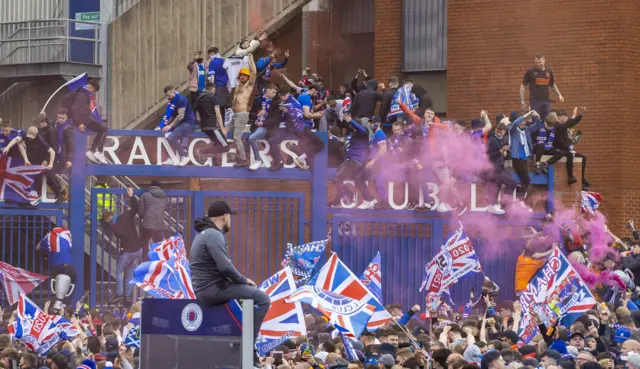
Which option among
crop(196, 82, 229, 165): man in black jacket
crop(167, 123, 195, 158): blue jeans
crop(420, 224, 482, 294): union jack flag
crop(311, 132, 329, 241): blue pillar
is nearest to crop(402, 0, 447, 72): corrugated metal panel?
crop(311, 132, 329, 241): blue pillar

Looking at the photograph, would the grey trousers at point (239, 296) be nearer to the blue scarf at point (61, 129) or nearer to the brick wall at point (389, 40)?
the blue scarf at point (61, 129)

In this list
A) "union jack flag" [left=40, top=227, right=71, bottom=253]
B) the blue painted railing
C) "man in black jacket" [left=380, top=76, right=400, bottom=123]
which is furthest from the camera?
"man in black jacket" [left=380, top=76, right=400, bottom=123]

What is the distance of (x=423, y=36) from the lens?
31.0m

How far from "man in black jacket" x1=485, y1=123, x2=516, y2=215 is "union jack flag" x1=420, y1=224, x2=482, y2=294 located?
9.57 ft

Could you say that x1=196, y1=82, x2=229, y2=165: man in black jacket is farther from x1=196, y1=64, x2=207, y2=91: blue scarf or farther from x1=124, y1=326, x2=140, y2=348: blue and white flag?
x1=124, y1=326, x2=140, y2=348: blue and white flag

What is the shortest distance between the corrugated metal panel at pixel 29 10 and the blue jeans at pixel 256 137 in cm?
1002

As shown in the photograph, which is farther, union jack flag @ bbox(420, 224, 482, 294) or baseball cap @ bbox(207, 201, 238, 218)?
union jack flag @ bbox(420, 224, 482, 294)

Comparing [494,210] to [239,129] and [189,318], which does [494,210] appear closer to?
[239,129]

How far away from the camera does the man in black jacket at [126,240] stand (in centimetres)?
2203

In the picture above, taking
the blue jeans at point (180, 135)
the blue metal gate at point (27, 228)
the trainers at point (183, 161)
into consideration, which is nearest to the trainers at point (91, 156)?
the blue metal gate at point (27, 228)

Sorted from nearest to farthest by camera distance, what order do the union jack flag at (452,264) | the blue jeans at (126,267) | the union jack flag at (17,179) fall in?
the union jack flag at (452,264) < the union jack flag at (17,179) < the blue jeans at (126,267)

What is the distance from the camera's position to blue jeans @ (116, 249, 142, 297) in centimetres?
2203

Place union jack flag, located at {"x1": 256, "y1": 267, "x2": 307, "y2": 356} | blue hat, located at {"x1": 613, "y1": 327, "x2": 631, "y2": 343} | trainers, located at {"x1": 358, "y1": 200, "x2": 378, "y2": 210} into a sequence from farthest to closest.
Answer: trainers, located at {"x1": 358, "y1": 200, "x2": 378, "y2": 210} < blue hat, located at {"x1": 613, "y1": 327, "x2": 631, "y2": 343} < union jack flag, located at {"x1": 256, "y1": 267, "x2": 307, "y2": 356}

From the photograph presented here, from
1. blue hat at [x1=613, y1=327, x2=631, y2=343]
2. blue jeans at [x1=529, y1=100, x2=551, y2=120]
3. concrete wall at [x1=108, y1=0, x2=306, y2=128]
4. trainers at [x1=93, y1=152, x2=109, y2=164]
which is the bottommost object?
blue hat at [x1=613, y1=327, x2=631, y2=343]
